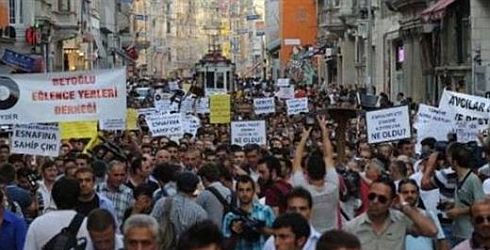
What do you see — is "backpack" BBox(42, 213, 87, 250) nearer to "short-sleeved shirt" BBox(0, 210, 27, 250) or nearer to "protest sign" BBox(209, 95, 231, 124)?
"short-sleeved shirt" BBox(0, 210, 27, 250)

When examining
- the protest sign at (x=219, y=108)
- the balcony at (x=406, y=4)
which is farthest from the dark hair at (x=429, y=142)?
the balcony at (x=406, y=4)

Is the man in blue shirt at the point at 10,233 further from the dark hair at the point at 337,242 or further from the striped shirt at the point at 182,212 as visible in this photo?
the dark hair at the point at 337,242

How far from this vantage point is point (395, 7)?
46.6 meters

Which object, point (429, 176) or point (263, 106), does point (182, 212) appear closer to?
point (429, 176)

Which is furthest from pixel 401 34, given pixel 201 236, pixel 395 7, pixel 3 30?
pixel 201 236

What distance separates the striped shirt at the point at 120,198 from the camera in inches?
444

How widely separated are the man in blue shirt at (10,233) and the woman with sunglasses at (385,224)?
2.09 meters

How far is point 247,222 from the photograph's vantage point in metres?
10.0

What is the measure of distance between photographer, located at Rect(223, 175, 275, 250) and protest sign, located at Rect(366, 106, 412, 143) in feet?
23.2

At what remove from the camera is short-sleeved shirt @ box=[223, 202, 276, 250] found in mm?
9969

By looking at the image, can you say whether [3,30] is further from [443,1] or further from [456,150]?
[456,150]

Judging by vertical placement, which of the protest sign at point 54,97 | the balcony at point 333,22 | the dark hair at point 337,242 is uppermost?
the balcony at point 333,22

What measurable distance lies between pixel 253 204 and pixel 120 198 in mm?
1634

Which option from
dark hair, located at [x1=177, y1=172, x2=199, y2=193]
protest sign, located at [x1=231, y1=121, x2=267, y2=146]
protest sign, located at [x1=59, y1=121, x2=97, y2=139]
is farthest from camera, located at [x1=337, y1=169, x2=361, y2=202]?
protest sign, located at [x1=231, y1=121, x2=267, y2=146]
